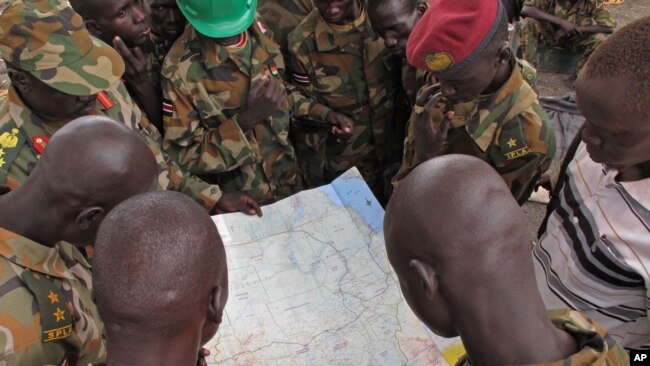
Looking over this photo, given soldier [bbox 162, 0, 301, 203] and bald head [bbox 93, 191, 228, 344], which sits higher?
bald head [bbox 93, 191, 228, 344]

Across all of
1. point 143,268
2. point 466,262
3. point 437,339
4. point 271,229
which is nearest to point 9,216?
point 143,268

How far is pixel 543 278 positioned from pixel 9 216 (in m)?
1.62

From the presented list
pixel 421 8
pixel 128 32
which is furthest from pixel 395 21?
Answer: pixel 128 32

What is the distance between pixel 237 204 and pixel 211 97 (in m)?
0.48

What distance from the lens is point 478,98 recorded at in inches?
73.5

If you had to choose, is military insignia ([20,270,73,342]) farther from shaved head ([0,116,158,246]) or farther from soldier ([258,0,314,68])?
soldier ([258,0,314,68])

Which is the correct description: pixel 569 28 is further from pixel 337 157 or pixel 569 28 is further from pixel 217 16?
pixel 217 16

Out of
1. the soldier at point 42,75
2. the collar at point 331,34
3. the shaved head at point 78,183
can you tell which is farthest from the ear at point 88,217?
the collar at point 331,34

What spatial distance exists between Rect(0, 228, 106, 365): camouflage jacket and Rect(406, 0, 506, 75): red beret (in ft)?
4.39

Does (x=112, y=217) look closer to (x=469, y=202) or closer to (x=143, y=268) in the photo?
(x=143, y=268)

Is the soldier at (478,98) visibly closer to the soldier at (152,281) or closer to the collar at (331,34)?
the collar at (331,34)

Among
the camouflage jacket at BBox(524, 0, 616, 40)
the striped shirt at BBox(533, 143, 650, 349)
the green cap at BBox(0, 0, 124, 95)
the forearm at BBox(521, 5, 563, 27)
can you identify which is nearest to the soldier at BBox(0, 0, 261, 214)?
the green cap at BBox(0, 0, 124, 95)

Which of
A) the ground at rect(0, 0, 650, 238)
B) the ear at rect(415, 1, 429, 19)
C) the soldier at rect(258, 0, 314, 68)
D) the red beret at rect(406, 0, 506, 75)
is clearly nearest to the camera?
the red beret at rect(406, 0, 506, 75)

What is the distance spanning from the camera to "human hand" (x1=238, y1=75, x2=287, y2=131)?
7.07 feet
